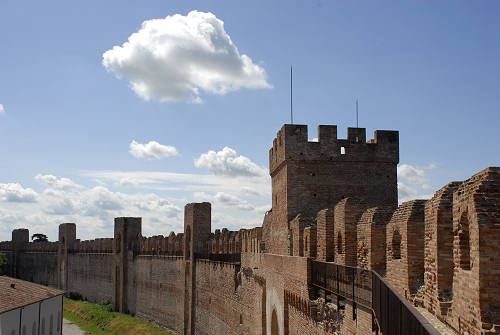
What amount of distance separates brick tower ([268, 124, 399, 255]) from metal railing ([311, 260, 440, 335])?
7.11m

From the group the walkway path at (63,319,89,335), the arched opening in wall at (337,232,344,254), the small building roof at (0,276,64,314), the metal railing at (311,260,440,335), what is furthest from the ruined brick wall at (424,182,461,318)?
the walkway path at (63,319,89,335)

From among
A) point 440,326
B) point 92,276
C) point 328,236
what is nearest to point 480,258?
point 440,326

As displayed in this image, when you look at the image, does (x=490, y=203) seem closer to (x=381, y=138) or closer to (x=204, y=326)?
(x=381, y=138)

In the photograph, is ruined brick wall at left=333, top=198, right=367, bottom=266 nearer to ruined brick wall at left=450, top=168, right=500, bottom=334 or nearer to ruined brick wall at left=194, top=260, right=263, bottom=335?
ruined brick wall at left=450, top=168, right=500, bottom=334

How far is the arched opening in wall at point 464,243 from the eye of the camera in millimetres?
5477

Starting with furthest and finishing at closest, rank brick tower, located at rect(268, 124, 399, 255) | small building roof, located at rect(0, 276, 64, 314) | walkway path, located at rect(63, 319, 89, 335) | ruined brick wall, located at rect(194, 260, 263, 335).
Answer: walkway path, located at rect(63, 319, 89, 335) < small building roof, located at rect(0, 276, 64, 314) < ruined brick wall, located at rect(194, 260, 263, 335) < brick tower, located at rect(268, 124, 399, 255)

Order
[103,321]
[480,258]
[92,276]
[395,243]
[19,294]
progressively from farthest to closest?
[92,276] < [103,321] < [19,294] < [395,243] < [480,258]

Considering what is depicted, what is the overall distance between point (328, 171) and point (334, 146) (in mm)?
879

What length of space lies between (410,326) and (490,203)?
1.62 m

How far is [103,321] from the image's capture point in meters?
40.3

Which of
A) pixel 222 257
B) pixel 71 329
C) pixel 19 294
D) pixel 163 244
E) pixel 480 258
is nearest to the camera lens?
pixel 480 258

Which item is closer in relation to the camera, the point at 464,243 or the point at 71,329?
the point at 464,243

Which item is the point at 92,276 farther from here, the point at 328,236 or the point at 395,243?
the point at 395,243

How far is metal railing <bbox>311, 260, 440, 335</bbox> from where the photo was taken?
396 centimetres
